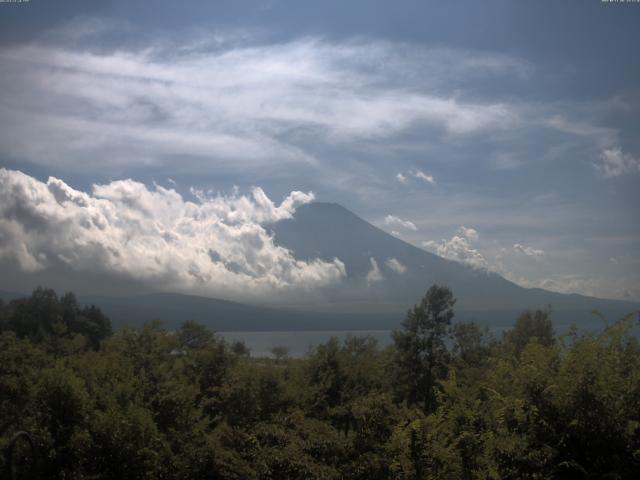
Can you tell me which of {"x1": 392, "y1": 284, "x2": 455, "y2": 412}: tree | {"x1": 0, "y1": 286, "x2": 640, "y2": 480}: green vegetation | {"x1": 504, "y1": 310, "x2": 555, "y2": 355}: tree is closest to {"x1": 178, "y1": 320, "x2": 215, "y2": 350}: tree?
{"x1": 392, "y1": 284, "x2": 455, "y2": 412}: tree

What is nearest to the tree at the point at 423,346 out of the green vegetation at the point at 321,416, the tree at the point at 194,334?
the green vegetation at the point at 321,416

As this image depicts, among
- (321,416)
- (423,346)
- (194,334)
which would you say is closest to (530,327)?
(423,346)

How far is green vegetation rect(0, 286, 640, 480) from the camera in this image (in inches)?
375

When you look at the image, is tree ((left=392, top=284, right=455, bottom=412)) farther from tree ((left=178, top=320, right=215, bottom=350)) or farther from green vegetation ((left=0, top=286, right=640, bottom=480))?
tree ((left=178, top=320, right=215, bottom=350))

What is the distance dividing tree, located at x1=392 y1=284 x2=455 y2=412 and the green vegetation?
3.13 meters

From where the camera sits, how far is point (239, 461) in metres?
14.4

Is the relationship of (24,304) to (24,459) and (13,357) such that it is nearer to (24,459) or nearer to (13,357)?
(13,357)

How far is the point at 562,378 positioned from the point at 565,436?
0.96 meters

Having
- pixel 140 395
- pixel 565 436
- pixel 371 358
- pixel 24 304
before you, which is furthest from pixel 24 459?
pixel 24 304

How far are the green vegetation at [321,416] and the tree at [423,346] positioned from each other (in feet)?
10.3

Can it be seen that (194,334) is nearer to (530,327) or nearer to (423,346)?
(423,346)

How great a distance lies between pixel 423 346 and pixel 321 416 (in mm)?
12766

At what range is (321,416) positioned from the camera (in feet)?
70.9

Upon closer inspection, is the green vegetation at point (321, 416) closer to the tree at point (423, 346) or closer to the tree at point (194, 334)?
the tree at point (423, 346)
